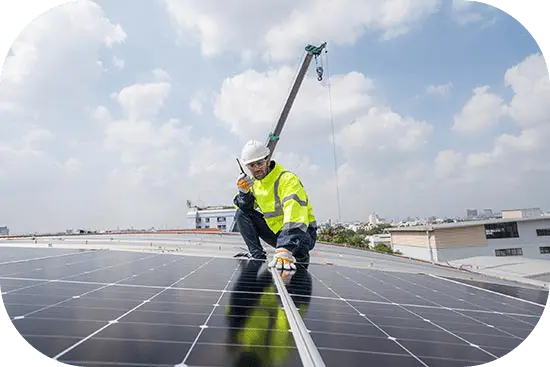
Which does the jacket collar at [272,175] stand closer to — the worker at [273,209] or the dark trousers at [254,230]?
the worker at [273,209]

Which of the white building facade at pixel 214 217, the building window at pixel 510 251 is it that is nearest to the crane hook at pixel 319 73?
the building window at pixel 510 251

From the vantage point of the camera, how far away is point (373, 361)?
220 centimetres

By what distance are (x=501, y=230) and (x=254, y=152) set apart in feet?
140

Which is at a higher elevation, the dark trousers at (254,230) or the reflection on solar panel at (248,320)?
the dark trousers at (254,230)

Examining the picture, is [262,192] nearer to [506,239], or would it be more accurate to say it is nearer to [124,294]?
[124,294]

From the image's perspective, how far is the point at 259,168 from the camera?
597cm

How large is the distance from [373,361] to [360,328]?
0.67 m

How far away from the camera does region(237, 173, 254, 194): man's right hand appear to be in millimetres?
6504

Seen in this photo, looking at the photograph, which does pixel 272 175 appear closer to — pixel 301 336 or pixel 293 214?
pixel 293 214

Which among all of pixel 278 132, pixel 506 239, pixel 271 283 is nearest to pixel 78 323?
pixel 271 283

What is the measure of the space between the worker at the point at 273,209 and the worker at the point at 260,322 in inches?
29.3

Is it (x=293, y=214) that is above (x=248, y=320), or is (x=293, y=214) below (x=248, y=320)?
above

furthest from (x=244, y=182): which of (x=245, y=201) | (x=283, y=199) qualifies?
(x=283, y=199)

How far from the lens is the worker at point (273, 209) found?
5.34 m
